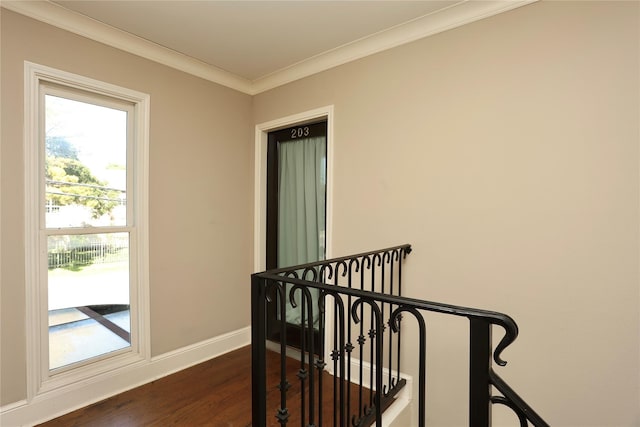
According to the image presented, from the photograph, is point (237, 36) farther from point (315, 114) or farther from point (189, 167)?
point (189, 167)

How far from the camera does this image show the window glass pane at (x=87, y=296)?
6.79 ft

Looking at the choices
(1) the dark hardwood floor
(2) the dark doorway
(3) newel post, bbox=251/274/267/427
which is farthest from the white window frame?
(3) newel post, bbox=251/274/267/427

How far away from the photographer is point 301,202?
294 centimetres

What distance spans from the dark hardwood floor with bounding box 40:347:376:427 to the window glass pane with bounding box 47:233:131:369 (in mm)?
378

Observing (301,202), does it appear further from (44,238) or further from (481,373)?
(481,373)

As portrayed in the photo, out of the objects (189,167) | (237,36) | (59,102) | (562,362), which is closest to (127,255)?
(189,167)

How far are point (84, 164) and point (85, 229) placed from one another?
453mm

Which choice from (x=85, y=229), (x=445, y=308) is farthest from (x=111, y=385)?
(x=445, y=308)

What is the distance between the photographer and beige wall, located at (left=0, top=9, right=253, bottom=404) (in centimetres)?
184

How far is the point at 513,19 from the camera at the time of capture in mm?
1805

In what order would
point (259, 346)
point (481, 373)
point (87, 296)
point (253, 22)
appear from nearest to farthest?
point (481, 373), point (259, 346), point (253, 22), point (87, 296)

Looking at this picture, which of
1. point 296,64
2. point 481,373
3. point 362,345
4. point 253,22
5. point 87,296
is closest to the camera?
point 481,373

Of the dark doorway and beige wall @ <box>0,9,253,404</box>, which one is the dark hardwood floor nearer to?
beige wall @ <box>0,9,253,404</box>

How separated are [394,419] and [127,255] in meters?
2.21
